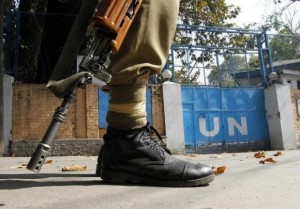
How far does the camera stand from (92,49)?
4.62 feet

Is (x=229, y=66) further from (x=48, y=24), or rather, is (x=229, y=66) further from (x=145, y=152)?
(x=145, y=152)

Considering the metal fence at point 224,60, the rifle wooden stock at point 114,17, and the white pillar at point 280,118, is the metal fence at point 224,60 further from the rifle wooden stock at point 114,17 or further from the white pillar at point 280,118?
the rifle wooden stock at point 114,17

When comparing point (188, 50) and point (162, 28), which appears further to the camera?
point (188, 50)

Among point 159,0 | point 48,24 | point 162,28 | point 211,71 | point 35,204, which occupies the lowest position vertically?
point 35,204

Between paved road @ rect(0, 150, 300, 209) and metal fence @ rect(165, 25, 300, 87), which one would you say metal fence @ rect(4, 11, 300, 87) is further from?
paved road @ rect(0, 150, 300, 209)

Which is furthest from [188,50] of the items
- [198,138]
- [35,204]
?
[35,204]

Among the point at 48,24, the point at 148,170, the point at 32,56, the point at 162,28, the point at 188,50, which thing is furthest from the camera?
the point at 188,50

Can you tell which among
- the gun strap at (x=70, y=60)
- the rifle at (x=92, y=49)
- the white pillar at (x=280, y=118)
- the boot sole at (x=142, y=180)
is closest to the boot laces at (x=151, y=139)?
the boot sole at (x=142, y=180)

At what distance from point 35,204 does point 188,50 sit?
7.69 metres

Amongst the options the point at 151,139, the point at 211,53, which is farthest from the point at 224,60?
the point at 151,139

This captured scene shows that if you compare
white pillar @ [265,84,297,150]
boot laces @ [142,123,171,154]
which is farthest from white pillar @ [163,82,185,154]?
boot laces @ [142,123,171,154]

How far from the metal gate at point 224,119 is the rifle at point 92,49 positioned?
21.7ft

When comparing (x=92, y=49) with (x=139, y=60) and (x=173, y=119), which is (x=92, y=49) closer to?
(x=139, y=60)

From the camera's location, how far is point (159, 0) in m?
1.75
